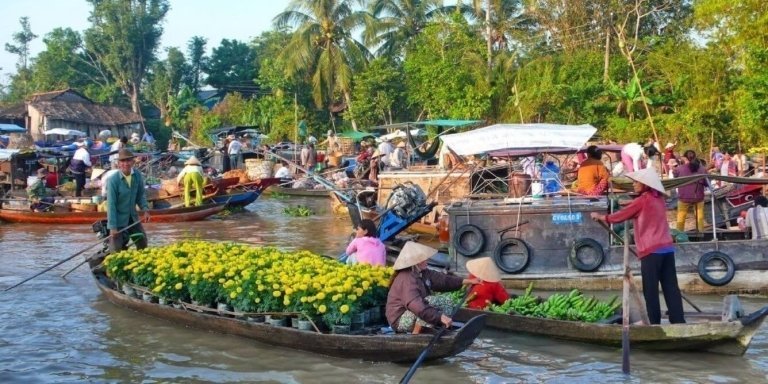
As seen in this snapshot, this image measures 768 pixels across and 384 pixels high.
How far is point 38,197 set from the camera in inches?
717

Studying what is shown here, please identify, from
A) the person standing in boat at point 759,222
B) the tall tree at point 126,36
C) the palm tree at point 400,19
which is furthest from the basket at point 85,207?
the tall tree at point 126,36

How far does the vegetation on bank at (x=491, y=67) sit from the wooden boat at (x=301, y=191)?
6.09 m

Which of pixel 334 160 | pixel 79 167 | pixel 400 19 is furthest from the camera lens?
pixel 400 19

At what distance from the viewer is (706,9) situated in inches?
897

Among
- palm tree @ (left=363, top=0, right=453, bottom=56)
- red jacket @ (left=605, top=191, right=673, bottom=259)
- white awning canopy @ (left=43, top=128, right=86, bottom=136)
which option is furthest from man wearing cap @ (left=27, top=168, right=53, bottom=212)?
palm tree @ (left=363, top=0, right=453, bottom=56)

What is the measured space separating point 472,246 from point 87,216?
10.4 metres

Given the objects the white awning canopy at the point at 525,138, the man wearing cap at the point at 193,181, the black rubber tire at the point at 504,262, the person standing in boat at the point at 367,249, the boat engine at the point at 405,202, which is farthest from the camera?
the man wearing cap at the point at 193,181

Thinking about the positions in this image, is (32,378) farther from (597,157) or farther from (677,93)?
(677,93)

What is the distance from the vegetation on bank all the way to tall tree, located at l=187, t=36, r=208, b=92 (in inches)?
75.0

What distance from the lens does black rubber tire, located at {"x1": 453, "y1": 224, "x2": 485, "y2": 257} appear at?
33.2 ft

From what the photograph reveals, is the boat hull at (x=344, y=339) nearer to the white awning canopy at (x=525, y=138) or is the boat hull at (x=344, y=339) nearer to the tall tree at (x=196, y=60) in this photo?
the white awning canopy at (x=525, y=138)

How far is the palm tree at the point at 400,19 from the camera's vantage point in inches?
1527

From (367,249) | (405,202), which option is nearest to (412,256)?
(367,249)

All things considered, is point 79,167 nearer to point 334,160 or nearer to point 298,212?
point 298,212
